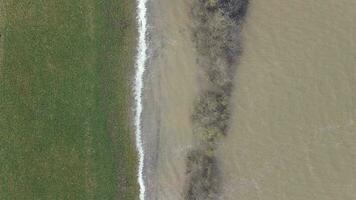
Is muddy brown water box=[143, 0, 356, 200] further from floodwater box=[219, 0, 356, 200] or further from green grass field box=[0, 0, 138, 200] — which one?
green grass field box=[0, 0, 138, 200]

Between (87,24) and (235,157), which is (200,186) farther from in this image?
(87,24)

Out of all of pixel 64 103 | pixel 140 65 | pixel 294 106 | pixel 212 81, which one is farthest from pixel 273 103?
pixel 64 103

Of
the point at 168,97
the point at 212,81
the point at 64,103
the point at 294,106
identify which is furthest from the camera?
the point at 294,106

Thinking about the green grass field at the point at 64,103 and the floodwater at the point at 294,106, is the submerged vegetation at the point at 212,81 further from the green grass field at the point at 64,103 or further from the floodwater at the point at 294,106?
the green grass field at the point at 64,103

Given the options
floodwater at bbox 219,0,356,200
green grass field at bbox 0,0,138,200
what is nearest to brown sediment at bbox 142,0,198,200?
green grass field at bbox 0,0,138,200

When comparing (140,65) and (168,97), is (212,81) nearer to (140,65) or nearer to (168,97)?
(168,97)

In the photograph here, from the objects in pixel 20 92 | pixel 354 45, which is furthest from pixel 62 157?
pixel 354 45
